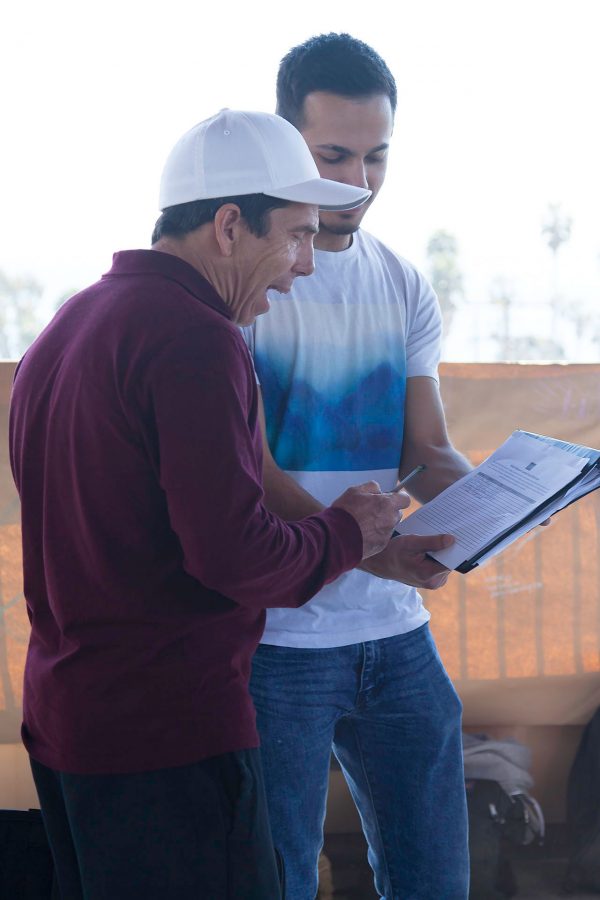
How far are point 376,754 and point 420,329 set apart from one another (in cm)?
77

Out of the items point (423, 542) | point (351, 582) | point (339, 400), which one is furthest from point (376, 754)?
point (339, 400)

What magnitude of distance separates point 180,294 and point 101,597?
361 mm

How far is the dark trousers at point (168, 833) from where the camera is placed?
1059 mm

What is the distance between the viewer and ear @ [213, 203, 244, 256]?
1155mm

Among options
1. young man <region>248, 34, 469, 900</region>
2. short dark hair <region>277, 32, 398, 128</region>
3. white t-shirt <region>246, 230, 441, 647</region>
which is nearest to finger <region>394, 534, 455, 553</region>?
young man <region>248, 34, 469, 900</region>

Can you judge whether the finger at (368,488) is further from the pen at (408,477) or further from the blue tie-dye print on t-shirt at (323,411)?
the blue tie-dye print on t-shirt at (323,411)

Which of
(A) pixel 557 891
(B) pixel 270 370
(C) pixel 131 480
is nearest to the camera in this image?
(C) pixel 131 480

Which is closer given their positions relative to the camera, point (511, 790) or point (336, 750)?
point (336, 750)

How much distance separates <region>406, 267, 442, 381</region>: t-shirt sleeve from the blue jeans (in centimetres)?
48

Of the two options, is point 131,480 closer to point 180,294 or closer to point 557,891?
point 180,294

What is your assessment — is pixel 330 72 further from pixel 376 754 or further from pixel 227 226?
pixel 376 754

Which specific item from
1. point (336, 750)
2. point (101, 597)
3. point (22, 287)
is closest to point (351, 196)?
point (101, 597)

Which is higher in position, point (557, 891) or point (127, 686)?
point (127, 686)

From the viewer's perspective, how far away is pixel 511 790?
8.54 ft
